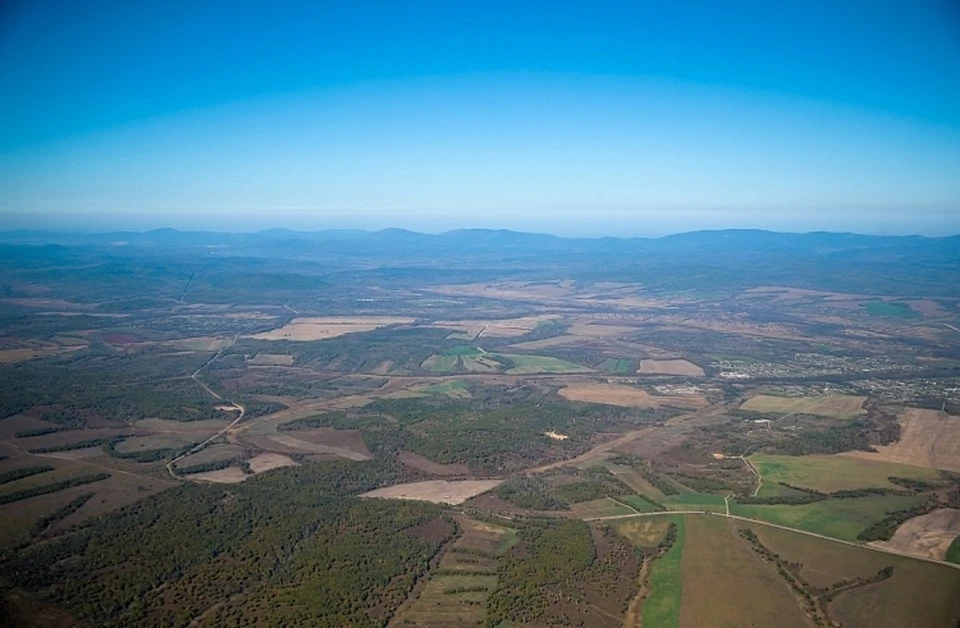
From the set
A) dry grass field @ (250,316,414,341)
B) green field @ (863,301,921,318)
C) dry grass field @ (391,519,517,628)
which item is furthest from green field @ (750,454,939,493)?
green field @ (863,301,921,318)

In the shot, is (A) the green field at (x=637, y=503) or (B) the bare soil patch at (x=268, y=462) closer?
(A) the green field at (x=637, y=503)

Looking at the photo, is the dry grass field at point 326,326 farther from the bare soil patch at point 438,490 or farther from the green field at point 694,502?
the green field at point 694,502

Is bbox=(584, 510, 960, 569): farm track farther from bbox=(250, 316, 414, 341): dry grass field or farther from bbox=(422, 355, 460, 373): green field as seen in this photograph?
bbox=(250, 316, 414, 341): dry grass field

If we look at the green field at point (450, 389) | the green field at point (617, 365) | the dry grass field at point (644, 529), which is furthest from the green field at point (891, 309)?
the dry grass field at point (644, 529)

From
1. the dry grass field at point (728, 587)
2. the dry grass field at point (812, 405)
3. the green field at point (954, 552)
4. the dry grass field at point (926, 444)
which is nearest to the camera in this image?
the dry grass field at point (728, 587)

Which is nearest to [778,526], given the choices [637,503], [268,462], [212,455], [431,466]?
[637,503]

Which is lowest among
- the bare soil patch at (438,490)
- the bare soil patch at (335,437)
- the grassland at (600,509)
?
the bare soil patch at (438,490)

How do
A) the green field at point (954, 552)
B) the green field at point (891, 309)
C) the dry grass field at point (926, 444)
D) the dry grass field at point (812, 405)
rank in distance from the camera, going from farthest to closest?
the green field at point (891, 309), the dry grass field at point (812, 405), the dry grass field at point (926, 444), the green field at point (954, 552)

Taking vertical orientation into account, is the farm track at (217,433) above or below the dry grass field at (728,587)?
above

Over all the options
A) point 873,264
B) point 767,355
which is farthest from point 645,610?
point 873,264
